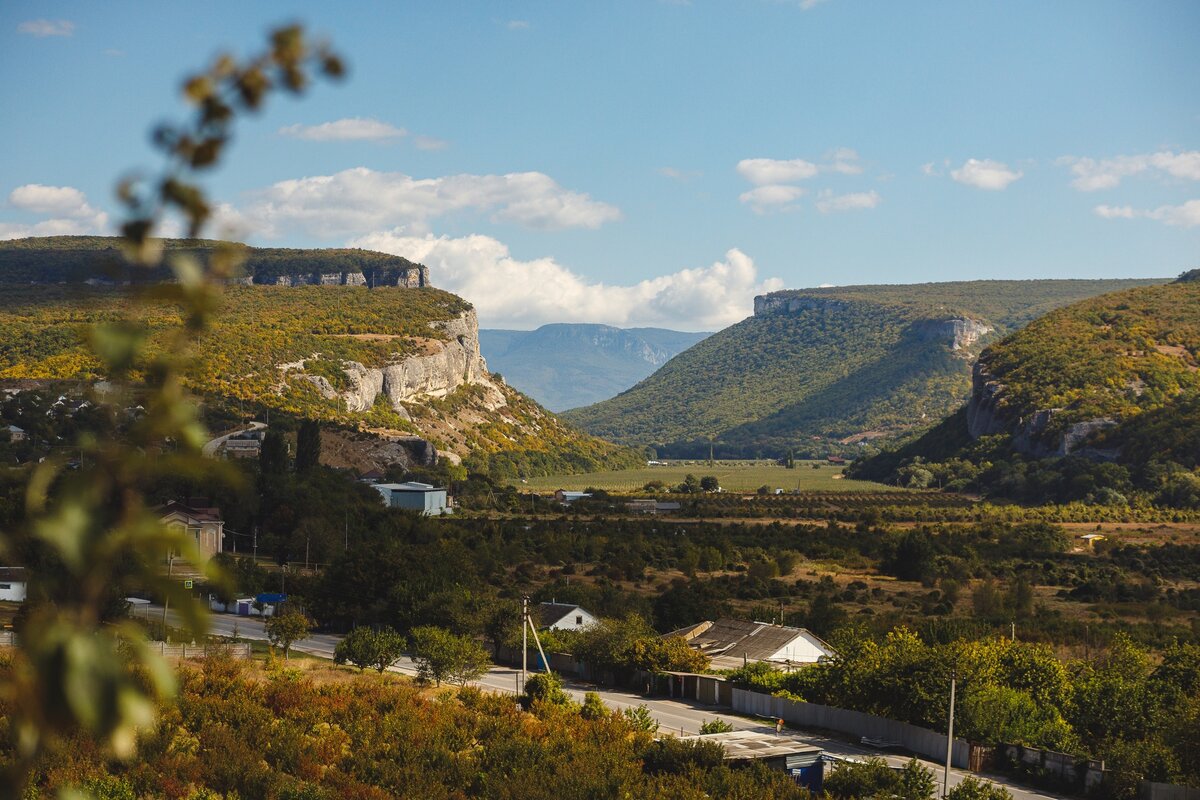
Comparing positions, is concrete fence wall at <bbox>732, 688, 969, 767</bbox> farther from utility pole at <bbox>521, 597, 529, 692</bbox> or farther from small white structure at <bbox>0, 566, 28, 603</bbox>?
small white structure at <bbox>0, 566, 28, 603</bbox>

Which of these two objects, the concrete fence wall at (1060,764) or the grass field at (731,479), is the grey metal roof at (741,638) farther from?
the grass field at (731,479)

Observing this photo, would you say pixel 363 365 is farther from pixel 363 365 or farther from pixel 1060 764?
pixel 1060 764

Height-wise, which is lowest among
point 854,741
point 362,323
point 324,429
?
point 854,741

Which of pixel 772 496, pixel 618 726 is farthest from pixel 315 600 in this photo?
pixel 772 496

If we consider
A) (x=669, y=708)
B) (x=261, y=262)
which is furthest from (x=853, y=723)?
(x=261, y=262)

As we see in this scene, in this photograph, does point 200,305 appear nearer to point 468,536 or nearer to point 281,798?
point 281,798

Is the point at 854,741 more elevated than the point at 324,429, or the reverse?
the point at 324,429

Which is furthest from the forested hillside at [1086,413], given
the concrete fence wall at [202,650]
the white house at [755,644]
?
the concrete fence wall at [202,650]
